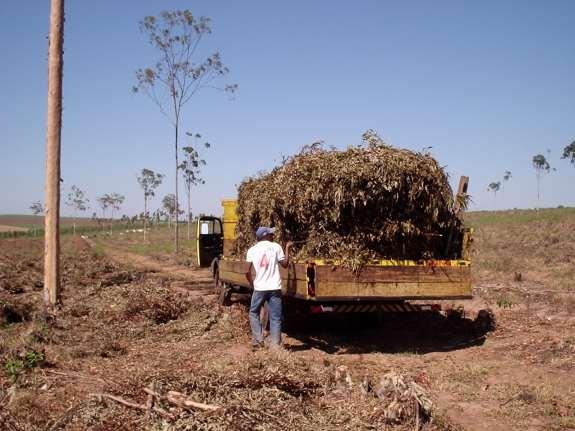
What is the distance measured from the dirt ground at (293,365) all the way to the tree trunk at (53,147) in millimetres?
767

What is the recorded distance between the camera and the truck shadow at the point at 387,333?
8.88m

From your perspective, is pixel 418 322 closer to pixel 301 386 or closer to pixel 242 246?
pixel 242 246

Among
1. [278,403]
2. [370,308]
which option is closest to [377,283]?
[370,308]

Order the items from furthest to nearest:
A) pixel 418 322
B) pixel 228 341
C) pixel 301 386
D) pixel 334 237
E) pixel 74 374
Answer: pixel 418 322, pixel 228 341, pixel 334 237, pixel 74 374, pixel 301 386

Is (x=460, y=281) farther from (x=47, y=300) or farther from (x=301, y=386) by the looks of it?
(x=47, y=300)

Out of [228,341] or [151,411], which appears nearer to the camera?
[151,411]

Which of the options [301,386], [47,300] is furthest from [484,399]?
[47,300]

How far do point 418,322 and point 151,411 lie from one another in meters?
6.89

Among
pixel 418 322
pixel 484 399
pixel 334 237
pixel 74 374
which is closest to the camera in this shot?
pixel 484 399

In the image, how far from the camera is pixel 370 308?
27.3 ft

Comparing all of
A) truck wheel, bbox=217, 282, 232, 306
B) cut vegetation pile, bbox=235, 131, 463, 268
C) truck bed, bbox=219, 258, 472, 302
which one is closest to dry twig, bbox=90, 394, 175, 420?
truck bed, bbox=219, 258, 472, 302

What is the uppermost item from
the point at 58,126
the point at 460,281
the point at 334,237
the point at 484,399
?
the point at 58,126

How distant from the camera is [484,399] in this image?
602cm

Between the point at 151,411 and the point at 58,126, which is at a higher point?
the point at 58,126
